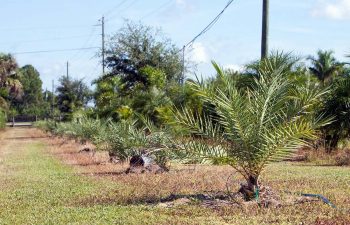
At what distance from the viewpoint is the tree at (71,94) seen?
65125mm

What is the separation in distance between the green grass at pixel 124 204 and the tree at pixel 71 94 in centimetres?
4888

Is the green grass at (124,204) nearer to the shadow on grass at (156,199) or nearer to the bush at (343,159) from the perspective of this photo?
the shadow on grass at (156,199)

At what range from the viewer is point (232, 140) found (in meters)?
9.95

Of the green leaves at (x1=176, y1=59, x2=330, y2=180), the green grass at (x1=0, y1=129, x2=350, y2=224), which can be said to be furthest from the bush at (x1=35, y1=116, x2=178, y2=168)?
the green grass at (x1=0, y1=129, x2=350, y2=224)

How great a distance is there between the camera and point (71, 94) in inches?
2603

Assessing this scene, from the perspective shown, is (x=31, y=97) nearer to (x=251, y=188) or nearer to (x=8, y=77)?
(x=8, y=77)

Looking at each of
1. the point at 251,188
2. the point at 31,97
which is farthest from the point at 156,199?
the point at 31,97

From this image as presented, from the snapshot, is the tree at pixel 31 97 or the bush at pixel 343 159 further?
the tree at pixel 31 97

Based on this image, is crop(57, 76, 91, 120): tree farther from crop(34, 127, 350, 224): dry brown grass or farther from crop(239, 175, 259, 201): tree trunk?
crop(239, 175, 259, 201): tree trunk

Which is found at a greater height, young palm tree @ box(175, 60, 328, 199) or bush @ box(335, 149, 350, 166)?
young palm tree @ box(175, 60, 328, 199)

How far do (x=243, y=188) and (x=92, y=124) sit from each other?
1677 centimetres

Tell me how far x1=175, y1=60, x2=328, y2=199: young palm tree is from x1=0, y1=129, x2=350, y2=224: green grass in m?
0.92

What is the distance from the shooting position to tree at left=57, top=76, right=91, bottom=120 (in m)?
65.1

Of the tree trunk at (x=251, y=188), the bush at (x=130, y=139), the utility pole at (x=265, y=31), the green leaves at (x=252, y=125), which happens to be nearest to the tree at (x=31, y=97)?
the bush at (x=130, y=139)
